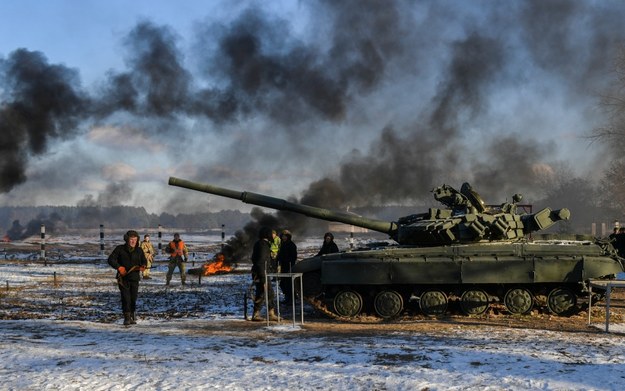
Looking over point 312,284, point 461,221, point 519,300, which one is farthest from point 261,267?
point 519,300

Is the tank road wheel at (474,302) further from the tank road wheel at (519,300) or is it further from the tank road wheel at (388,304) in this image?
the tank road wheel at (388,304)

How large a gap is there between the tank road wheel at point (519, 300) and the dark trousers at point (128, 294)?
713 centimetres

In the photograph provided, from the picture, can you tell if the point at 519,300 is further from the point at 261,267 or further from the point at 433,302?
the point at 261,267

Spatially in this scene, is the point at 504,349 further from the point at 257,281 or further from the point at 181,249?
Result: the point at 181,249

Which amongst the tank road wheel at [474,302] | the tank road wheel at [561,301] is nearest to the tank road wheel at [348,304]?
the tank road wheel at [474,302]

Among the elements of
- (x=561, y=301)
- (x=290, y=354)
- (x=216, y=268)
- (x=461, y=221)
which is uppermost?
(x=461, y=221)

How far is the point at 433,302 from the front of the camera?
41.9 ft

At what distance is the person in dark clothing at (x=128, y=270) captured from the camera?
11695 mm

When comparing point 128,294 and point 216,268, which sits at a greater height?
point 216,268

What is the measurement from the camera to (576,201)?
237ft

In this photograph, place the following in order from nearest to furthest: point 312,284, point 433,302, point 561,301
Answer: point 561,301, point 433,302, point 312,284

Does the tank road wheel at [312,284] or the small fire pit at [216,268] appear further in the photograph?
the small fire pit at [216,268]

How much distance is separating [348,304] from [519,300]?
11.0ft

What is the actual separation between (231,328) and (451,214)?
5.30 metres
